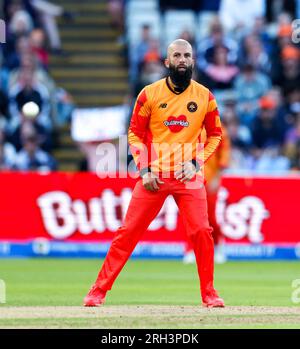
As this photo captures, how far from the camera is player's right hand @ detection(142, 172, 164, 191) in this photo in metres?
12.4

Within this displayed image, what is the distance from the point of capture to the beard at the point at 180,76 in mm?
12383

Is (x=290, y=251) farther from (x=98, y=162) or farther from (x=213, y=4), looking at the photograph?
(x=213, y=4)

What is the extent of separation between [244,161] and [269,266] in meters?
3.76

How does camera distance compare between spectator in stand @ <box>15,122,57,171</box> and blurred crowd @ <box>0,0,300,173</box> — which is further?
blurred crowd @ <box>0,0,300,173</box>

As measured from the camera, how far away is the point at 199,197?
12.5 meters

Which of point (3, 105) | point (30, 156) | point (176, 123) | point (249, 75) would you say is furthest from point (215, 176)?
point (176, 123)

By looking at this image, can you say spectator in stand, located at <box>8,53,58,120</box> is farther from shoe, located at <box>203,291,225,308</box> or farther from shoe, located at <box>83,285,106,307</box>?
shoe, located at <box>203,291,225,308</box>

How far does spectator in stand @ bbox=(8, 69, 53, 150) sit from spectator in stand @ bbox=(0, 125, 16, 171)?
44cm

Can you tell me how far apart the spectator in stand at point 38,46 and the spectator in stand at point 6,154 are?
2528 millimetres

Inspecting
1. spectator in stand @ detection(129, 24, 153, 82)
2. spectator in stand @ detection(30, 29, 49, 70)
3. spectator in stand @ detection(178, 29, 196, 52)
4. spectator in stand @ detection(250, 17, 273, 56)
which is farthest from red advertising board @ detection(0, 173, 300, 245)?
spectator in stand @ detection(250, 17, 273, 56)

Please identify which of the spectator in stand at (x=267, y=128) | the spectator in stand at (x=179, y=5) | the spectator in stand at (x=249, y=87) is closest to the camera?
the spectator in stand at (x=267, y=128)

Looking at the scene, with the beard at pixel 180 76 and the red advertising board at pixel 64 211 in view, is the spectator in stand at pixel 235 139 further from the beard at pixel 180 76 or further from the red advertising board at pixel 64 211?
the beard at pixel 180 76

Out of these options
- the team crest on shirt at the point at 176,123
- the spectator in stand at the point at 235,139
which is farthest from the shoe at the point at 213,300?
the spectator in stand at the point at 235,139

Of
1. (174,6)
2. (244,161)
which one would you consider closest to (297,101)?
(244,161)
